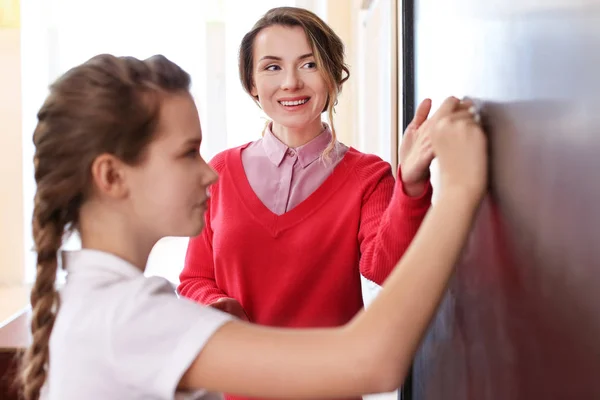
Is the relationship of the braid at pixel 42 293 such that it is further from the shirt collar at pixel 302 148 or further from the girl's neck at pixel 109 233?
the shirt collar at pixel 302 148

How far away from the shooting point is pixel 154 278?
0.73 metres

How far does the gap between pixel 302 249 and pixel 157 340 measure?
0.59 m

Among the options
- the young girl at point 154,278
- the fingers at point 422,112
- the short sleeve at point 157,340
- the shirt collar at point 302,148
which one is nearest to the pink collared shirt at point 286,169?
the shirt collar at point 302,148

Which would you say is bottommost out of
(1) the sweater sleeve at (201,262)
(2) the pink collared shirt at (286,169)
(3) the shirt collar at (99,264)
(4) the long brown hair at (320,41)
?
(1) the sweater sleeve at (201,262)

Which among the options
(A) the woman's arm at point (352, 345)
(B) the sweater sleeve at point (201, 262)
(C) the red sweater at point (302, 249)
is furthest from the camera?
(B) the sweater sleeve at point (201, 262)

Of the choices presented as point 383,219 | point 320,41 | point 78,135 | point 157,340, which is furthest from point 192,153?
point 320,41

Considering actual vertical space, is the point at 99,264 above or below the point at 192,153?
below

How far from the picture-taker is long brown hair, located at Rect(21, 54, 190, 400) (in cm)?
75

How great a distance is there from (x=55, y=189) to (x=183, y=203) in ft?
0.46

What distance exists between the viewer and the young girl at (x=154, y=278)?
24.5 inches

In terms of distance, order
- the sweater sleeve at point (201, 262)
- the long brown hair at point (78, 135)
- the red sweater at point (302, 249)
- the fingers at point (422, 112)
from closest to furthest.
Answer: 1. the long brown hair at point (78, 135)
2. the fingers at point (422, 112)
3. the red sweater at point (302, 249)
4. the sweater sleeve at point (201, 262)

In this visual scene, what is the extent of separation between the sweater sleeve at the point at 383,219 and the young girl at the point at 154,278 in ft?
0.51

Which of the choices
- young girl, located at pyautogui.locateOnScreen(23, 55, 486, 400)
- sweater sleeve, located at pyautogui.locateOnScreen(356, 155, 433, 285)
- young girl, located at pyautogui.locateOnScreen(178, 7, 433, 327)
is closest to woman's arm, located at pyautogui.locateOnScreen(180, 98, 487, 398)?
young girl, located at pyautogui.locateOnScreen(23, 55, 486, 400)

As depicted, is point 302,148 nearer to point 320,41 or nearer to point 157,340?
point 320,41
